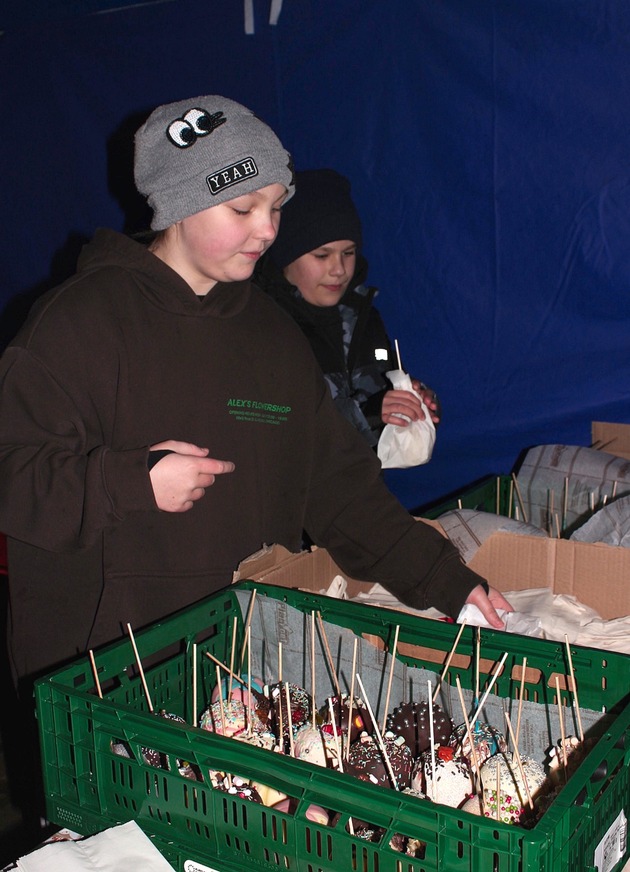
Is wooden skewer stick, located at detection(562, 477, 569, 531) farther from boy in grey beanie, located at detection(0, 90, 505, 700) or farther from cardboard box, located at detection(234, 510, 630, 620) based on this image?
boy in grey beanie, located at detection(0, 90, 505, 700)

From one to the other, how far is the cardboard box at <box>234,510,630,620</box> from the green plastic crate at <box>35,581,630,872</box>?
44 centimetres

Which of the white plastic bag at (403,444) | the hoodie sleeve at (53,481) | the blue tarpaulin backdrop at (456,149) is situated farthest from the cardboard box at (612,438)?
the hoodie sleeve at (53,481)

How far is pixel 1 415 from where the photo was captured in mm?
1158

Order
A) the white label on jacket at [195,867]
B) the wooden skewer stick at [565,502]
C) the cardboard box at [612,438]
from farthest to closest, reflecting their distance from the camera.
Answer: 1. the cardboard box at [612,438]
2. the wooden skewer stick at [565,502]
3. the white label on jacket at [195,867]

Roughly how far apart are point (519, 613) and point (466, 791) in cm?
52

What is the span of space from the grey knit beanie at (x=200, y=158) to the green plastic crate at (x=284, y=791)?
2.04ft

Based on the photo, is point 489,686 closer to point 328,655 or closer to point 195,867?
point 328,655

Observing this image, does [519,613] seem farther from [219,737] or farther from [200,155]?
[200,155]

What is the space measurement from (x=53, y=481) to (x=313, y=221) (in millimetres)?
1253

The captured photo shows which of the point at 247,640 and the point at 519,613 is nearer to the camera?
the point at 247,640

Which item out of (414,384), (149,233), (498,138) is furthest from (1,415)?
(498,138)

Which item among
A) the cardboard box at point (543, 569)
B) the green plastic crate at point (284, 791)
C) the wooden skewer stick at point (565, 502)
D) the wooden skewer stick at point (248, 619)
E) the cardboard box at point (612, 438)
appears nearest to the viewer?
the green plastic crate at point (284, 791)

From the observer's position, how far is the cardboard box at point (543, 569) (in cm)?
160

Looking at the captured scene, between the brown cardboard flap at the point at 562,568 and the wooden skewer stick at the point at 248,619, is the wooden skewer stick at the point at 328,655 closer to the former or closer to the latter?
the wooden skewer stick at the point at 248,619
